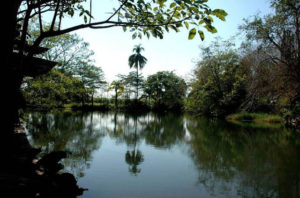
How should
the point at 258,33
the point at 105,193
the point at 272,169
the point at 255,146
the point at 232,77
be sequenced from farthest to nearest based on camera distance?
1. the point at 232,77
2. the point at 258,33
3. the point at 255,146
4. the point at 272,169
5. the point at 105,193

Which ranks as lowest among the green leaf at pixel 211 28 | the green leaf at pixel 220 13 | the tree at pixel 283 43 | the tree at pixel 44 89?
the tree at pixel 44 89

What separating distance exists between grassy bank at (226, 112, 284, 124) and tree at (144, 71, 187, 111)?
18177 mm

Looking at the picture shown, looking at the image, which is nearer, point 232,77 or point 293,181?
point 293,181

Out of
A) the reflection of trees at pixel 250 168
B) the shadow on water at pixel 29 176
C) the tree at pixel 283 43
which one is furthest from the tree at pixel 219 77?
the shadow on water at pixel 29 176

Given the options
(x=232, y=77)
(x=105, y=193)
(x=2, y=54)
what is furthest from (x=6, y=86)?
(x=232, y=77)

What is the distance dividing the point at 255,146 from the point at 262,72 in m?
7.41

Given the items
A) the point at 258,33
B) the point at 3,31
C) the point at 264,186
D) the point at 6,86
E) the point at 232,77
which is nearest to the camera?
the point at 3,31

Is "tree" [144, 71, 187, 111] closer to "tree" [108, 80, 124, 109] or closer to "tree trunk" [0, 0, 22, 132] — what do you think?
"tree" [108, 80, 124, 109]

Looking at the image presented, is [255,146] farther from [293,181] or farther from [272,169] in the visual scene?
[293,181]

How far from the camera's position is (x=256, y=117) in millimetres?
20500

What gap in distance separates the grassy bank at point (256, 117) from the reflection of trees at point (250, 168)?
11384 mm

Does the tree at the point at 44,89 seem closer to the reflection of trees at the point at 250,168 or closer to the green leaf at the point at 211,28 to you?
the reflection of trees at the point at 250,168

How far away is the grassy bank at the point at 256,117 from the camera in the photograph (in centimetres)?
1886

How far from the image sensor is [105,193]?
388cm
